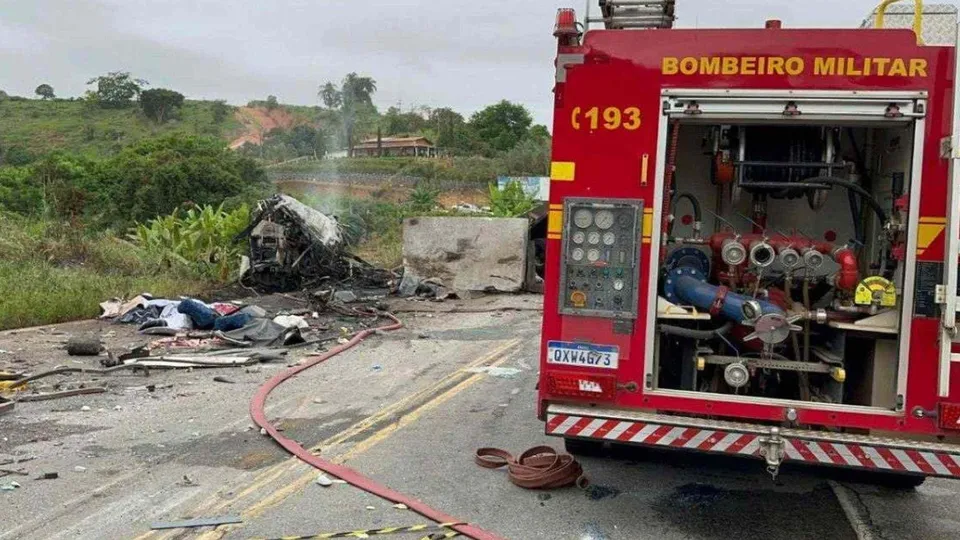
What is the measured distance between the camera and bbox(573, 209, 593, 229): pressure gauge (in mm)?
4902

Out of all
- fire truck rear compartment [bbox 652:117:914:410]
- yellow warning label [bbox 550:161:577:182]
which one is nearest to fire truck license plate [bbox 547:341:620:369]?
fire truck rear compartment [bbox 652:117:914:410]

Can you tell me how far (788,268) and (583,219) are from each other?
1.37 metres

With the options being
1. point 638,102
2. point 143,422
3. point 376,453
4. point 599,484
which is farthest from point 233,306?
point 638,102

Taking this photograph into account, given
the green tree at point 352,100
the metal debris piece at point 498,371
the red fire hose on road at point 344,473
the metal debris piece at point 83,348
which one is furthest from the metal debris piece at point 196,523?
the green tree at point 352,100

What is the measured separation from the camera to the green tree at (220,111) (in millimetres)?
91375

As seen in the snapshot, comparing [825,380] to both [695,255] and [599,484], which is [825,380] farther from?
[599,484]

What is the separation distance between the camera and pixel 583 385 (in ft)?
16.2

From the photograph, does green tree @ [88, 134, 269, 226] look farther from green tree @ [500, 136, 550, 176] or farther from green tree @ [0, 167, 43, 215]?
green tree @ [500, 136, 550, 176]

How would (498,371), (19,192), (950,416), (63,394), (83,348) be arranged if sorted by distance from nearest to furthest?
1. (950,416)
2. (63,394)
3. (498,371)
4. (83,348)
5. (19,192)

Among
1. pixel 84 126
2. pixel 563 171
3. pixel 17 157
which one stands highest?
pixel 84 126

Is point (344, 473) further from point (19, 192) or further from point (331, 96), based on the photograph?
point (331, 96)

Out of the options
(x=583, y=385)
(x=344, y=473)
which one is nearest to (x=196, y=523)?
(x=344, y=473)

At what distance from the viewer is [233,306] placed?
1343 centimetres

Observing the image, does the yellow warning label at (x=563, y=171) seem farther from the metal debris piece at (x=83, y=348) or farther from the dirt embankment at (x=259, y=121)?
Answer: the dirt embankment at (x=259, y=121)
